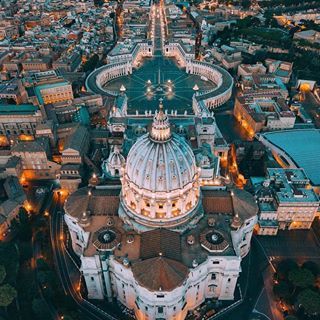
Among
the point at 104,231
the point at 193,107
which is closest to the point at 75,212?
the point at 104,231

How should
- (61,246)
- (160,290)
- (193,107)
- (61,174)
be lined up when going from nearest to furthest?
1. (160,290)
2. (61,246)
3. (61,174)
4. (193,107)

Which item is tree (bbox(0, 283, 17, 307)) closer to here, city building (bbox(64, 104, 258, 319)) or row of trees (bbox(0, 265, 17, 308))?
row of trees (bbox(0, 265, 17, 308))

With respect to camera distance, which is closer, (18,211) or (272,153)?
(18,211)

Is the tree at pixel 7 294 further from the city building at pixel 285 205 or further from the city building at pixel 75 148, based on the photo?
the city building at pixel 285 205

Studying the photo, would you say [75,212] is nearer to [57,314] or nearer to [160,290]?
[57,314]

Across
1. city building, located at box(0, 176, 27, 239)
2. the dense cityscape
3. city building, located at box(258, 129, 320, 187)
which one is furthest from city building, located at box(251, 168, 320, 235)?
city building, located at box(0, 176, 27, 239)

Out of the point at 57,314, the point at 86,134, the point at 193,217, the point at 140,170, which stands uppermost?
the point at 140,170

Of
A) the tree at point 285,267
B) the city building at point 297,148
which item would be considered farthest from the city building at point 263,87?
the tree at point 285,267
